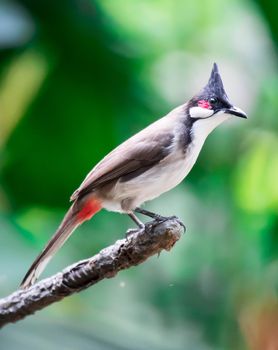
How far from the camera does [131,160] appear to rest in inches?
72.8

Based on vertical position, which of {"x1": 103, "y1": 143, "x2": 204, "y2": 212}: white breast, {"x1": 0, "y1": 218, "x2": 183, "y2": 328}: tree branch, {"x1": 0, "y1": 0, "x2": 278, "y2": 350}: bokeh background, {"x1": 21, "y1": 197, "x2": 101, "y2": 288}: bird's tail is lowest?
{"x1": 0, "y1": 218, "x2": 183, "y2": 328}: tree branch

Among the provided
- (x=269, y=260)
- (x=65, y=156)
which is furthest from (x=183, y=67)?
(x=269, y=260)

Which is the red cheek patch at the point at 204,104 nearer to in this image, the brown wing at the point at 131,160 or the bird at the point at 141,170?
the bird at the point at 141,170

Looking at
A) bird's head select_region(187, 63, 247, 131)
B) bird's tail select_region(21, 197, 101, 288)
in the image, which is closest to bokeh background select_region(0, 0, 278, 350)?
bird's tail select_region(21, 197, 101, 288)

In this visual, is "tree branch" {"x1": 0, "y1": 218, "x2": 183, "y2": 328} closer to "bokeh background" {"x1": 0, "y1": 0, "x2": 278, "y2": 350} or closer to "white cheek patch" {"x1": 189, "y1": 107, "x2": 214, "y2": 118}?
"white cheek patch" {"x1": 189, "y1": 107, "x2": 214, "y2": 118}

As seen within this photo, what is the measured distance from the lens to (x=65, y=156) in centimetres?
294

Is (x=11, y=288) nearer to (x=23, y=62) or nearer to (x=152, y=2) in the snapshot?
(x=23, y=62)

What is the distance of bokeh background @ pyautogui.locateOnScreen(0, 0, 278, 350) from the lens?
2879 mm

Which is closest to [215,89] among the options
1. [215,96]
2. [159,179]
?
[215,96]

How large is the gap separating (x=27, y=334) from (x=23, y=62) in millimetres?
1148

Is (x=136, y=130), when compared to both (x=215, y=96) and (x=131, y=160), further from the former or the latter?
(x=215, y=96)

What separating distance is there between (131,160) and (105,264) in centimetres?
34

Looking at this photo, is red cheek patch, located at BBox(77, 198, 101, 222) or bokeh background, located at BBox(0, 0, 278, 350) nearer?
red cheek patch, located at BBox(77, 198, 101, 222)

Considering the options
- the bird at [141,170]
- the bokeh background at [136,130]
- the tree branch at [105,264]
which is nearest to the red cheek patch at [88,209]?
the bird at [141,170]
